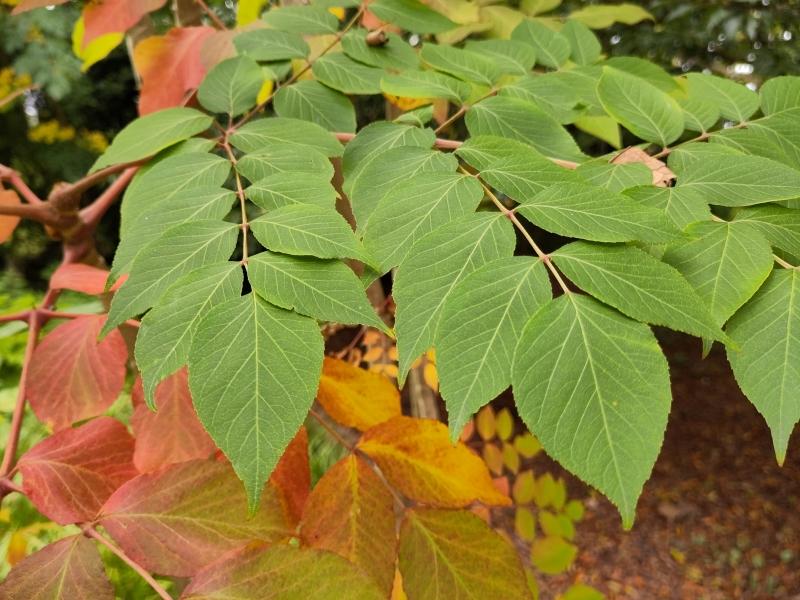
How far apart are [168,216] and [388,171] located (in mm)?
152

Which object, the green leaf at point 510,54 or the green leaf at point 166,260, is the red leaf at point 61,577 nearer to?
the green leaf at point 166,260

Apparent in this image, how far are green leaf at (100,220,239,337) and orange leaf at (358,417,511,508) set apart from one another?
0.78 ft

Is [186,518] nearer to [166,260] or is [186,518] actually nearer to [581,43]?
[166,260]

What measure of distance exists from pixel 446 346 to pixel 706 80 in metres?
0.43

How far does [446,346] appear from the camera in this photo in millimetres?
297

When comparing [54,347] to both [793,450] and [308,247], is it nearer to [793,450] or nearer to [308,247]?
[308,247]

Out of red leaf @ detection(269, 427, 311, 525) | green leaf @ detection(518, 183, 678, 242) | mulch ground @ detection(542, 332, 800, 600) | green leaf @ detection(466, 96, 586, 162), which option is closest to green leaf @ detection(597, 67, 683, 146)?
green leaf @ detection(466, 96, 586, 162)

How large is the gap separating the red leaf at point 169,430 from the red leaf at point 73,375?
5 cm

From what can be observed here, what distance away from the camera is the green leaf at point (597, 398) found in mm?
270

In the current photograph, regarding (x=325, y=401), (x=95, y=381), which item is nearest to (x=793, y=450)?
(x=325, y=401)

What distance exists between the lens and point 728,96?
20.7 inches

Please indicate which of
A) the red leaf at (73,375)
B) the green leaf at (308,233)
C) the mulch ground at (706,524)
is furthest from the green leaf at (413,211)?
the mulch ground at (706,524)

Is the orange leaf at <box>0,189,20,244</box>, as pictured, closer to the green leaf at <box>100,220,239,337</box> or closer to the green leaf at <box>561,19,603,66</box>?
the green leaf at <box>100,220,239,337</box>

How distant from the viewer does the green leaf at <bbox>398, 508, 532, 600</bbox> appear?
1.51 feet
